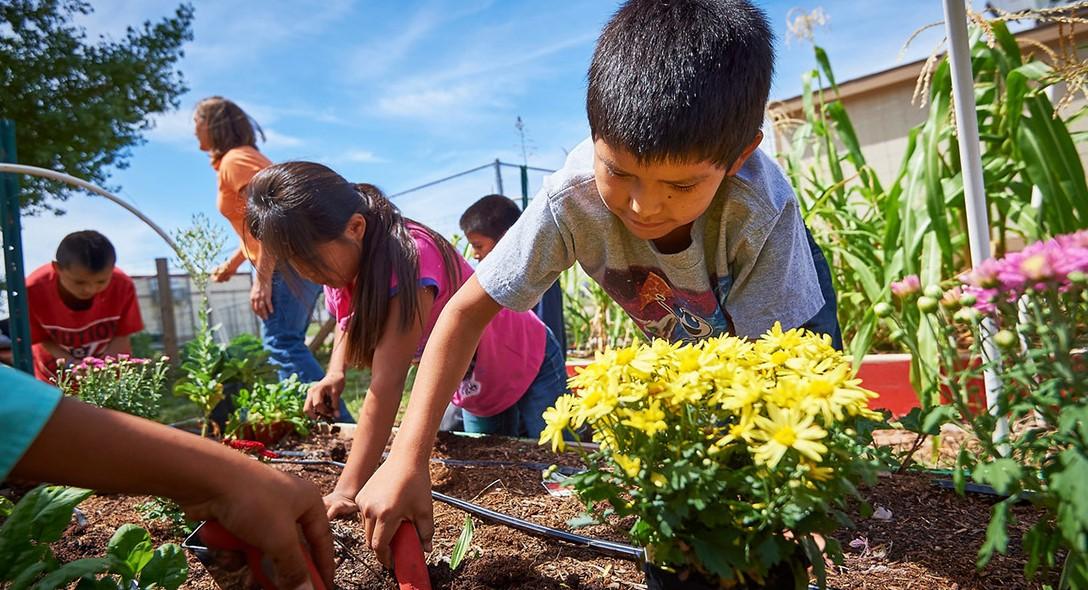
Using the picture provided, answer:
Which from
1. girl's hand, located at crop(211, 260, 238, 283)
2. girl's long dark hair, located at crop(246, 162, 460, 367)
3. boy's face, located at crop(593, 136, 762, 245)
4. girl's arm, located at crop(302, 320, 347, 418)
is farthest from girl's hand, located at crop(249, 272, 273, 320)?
boy's face, located at crop(593, 136, 762, 245)

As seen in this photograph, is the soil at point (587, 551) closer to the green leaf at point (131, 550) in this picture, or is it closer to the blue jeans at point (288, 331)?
the green leaf at point (131, 550)

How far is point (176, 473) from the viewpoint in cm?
70

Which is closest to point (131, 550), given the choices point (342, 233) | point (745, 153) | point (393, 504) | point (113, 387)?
point (393, 504)

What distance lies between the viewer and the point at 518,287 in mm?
1310

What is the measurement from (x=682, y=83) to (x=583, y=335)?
13.6ft

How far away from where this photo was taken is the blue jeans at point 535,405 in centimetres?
256

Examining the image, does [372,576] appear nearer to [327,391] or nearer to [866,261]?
[327,391]

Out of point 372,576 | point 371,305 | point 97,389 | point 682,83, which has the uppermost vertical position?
point 682,83

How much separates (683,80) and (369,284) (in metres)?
1.12

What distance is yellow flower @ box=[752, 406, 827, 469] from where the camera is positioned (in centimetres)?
70

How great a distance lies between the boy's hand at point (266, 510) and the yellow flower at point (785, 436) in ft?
1.73

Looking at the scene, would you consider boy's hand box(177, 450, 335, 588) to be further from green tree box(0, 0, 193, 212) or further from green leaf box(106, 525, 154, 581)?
green tree box(0, 0, 193, 212)

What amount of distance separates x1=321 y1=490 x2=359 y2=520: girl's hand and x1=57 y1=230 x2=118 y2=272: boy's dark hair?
9.37 ft

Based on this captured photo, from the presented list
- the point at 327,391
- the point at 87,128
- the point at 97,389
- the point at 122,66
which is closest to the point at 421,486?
the point at 327,391
